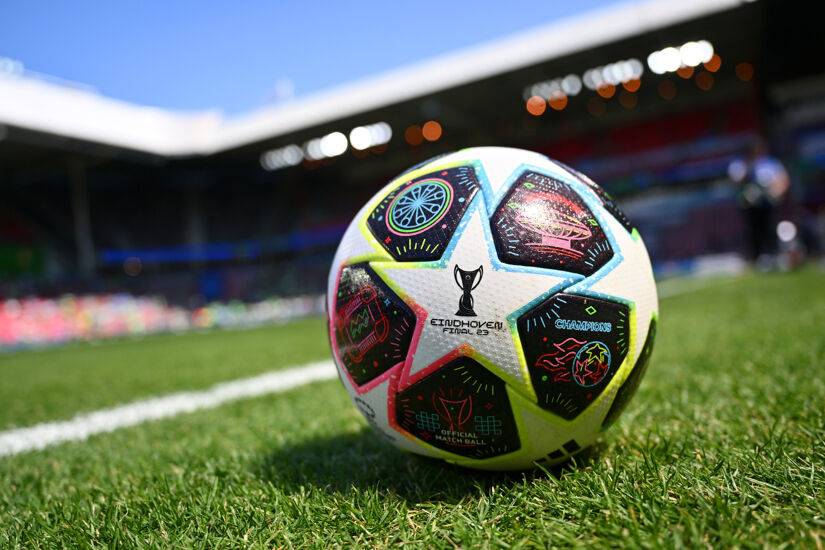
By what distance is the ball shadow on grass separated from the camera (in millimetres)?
1520

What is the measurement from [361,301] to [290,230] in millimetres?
30045

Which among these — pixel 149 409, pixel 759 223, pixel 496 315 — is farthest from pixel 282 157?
pixel 496 315

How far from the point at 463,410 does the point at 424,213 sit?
0.54 m

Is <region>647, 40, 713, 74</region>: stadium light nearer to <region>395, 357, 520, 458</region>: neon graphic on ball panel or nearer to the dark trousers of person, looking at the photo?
the dark trousers of person

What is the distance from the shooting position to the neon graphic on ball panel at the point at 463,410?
138cm

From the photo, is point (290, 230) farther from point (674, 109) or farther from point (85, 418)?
point (85, 418)

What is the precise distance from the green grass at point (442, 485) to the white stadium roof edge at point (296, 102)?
16.4 meters

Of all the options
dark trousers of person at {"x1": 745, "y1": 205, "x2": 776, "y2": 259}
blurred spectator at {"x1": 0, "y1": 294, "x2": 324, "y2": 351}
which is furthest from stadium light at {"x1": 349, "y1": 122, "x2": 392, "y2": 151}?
dark trousers of person at {"x1": 745, "y1": 205, "x2": 776, "y2": 259}

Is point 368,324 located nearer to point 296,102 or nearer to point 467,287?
point 467,287

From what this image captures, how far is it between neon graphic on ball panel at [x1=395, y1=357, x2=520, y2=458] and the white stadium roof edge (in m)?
17.9

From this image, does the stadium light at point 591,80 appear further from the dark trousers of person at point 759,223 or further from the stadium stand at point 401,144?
the dark trousers of person at point 759,223

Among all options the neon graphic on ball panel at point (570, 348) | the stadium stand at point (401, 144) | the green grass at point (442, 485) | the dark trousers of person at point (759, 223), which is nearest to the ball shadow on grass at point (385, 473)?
the green grass at point (442, 485)

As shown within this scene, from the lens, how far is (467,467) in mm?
1560

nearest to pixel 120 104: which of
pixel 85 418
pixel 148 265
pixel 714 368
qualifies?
pixel 148 265
